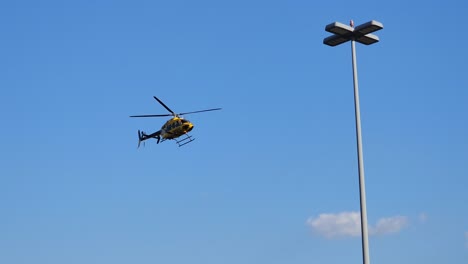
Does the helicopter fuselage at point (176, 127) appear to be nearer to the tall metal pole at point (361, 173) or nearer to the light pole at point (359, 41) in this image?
the light pole at point (359, 41)

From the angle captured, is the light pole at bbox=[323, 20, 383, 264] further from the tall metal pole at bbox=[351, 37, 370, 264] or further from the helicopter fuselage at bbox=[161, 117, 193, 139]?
the helicopter fuselage at bbox=[161, 117, 193, 139]

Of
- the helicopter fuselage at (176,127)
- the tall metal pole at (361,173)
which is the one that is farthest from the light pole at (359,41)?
the helicopter fuselage at (176,127)

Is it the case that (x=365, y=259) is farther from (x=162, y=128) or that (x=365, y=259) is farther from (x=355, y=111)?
(x=162, y=128)

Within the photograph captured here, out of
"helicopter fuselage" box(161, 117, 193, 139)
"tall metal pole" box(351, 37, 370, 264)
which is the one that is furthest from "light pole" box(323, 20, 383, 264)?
"helicopter fuselage" box(161, 117, 193, 139)

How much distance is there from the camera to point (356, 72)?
3694 cm

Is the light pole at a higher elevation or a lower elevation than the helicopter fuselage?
lower

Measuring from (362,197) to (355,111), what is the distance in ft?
13.9

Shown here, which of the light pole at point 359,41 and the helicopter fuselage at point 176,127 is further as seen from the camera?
the helicopter fuselage at point 176,127

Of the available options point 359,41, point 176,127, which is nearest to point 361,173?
point 359,41

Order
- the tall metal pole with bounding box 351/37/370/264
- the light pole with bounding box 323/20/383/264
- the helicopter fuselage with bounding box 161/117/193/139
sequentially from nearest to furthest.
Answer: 1. the tall metal pole with bounding box 351/37/370/264
2. the light pole with bounding box 323/20/383/264
3. the helicopter fuselage with bounding box 161/117/193/139

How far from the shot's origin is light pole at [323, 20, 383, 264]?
1302 inches

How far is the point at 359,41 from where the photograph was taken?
37.8 m

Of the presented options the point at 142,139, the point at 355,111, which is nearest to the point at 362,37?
the point at 355,111

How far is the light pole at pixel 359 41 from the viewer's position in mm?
33062
